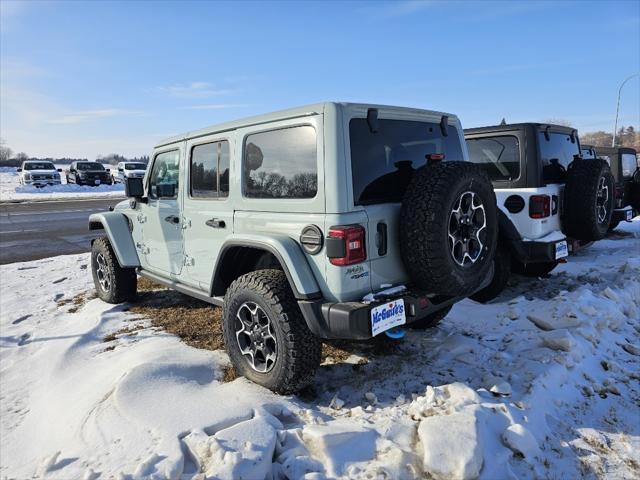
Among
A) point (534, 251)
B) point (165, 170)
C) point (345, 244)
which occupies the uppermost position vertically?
point (165, 170)

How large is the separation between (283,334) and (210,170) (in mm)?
1684

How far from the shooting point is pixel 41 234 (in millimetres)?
11898

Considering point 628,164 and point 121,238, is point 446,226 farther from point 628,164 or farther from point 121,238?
point 628,164

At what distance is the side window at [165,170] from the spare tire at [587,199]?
4281mm

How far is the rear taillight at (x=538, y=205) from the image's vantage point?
4934 millimetres

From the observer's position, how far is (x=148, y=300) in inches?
221

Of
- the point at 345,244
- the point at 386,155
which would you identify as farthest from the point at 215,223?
the point at 386,155

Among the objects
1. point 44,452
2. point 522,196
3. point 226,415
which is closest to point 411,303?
point 226,415

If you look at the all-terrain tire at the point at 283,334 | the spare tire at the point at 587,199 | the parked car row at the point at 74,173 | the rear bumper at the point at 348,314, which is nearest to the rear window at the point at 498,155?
the spare tire at the point at 587,199

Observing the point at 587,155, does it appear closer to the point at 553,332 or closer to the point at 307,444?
the point at 553,332

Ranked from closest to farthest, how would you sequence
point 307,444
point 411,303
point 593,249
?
point 307,444 < point 411,303 < point 593,249

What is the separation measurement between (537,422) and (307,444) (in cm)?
142

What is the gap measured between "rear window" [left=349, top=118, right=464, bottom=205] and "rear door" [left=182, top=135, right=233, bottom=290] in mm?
1176

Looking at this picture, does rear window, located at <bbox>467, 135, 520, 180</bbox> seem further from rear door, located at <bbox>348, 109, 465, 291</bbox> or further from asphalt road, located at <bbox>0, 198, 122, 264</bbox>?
asphalt road, located at <bbox>0, 198, 122, 264</bbox>
